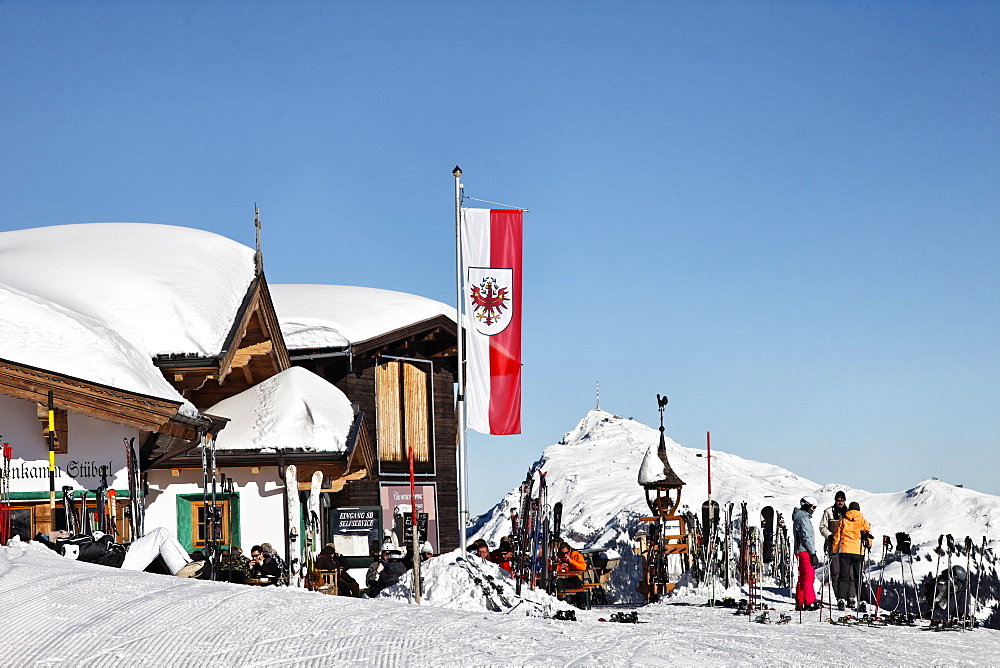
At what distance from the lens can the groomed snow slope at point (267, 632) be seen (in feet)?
16.4

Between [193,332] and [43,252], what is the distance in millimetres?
4225

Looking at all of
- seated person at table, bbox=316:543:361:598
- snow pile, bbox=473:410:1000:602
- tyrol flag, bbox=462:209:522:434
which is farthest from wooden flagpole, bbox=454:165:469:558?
snow pile, bbox=473:410:1000:602

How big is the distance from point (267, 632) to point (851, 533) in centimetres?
918

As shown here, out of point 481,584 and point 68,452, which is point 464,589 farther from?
point 68,452

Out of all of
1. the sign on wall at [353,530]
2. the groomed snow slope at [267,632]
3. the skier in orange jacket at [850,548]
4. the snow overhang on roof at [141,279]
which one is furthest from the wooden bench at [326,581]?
the sign on wall at [353,530]

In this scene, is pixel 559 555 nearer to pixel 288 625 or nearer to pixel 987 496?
pixel 288 625

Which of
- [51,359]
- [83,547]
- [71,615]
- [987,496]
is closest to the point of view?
[71,615]

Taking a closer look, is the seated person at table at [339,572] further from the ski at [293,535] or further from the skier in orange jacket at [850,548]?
the skier in orange jacket at [850,548]

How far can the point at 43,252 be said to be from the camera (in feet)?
62.8

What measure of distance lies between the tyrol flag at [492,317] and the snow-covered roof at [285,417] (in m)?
5.46

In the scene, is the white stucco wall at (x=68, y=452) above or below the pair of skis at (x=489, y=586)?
above

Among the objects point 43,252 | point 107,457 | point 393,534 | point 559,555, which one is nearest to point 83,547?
point 107,457

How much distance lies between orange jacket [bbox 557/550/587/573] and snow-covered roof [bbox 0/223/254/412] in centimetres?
575

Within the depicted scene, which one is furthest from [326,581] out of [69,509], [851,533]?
[851,533]
